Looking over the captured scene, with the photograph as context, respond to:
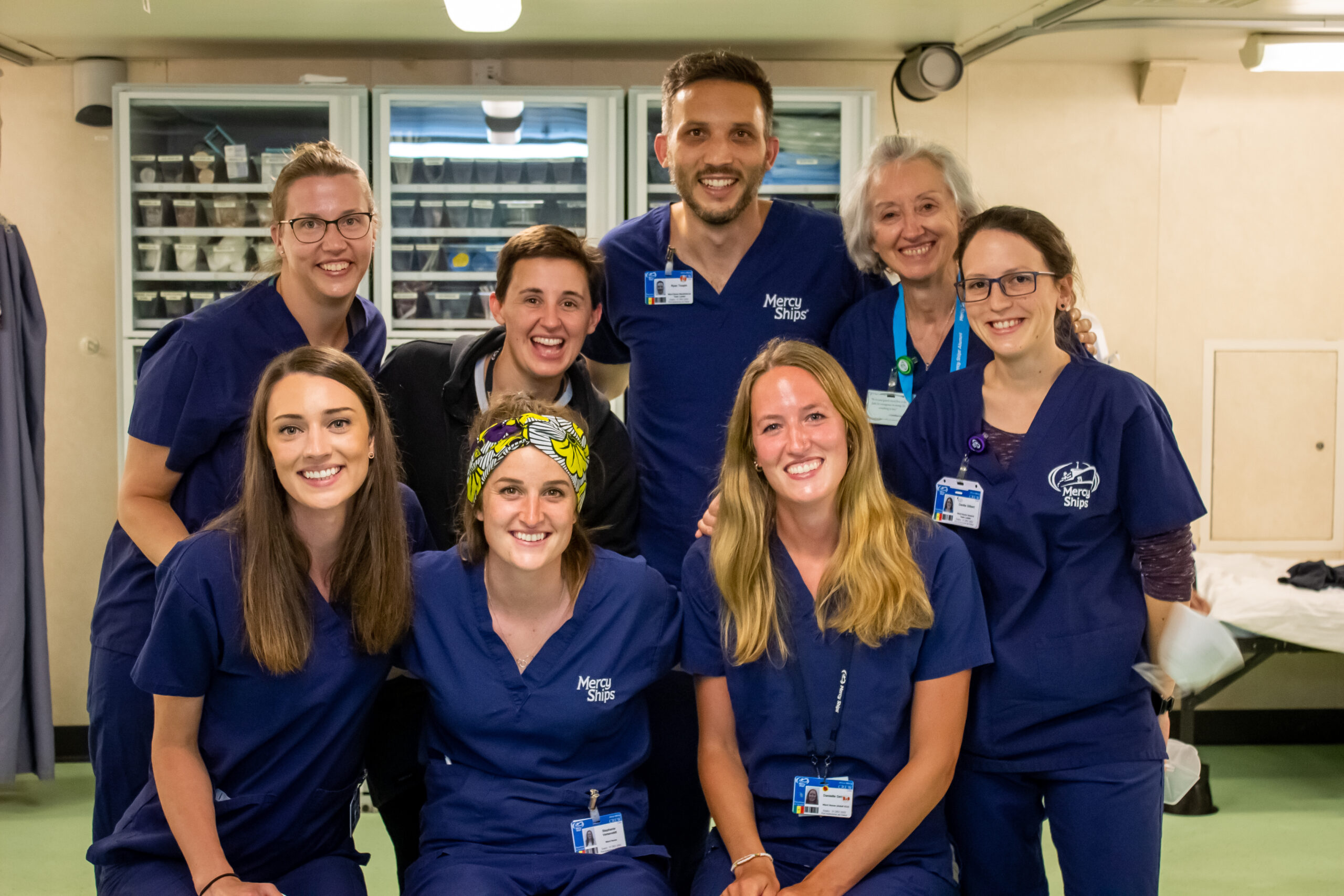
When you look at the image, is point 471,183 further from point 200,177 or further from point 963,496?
point 963,496

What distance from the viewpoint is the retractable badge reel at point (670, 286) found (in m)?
2.43

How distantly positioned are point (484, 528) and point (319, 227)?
78 centimetres

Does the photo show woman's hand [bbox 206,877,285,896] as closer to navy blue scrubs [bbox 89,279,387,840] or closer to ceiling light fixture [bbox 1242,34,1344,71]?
navy blue scrubs [bbox 89,279,387,840]

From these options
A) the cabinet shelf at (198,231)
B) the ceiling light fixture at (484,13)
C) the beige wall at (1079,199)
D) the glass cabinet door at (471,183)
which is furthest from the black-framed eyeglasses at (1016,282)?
the cabinet shelf at (198,231)

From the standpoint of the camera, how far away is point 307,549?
1.88 meters

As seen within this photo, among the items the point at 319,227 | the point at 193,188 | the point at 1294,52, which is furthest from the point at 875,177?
the point at 193,188

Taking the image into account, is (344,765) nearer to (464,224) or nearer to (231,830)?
(231,830)

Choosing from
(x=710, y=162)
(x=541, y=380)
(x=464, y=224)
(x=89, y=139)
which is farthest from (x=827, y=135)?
(x=89, y=139)

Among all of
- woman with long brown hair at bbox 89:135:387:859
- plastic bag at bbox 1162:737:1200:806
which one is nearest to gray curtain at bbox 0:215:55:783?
woman with long brown hair at bbox 89:135:387:859

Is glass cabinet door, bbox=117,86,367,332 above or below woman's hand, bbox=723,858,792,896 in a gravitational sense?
above

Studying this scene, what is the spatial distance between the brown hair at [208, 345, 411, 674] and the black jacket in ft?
1.09

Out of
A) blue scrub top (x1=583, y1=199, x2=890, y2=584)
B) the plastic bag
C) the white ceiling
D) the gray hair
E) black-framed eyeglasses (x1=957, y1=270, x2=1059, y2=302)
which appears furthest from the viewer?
the white ceiling

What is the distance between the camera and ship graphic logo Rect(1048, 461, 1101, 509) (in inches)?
73.1

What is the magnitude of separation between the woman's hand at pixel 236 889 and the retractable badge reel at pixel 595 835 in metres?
0.49
